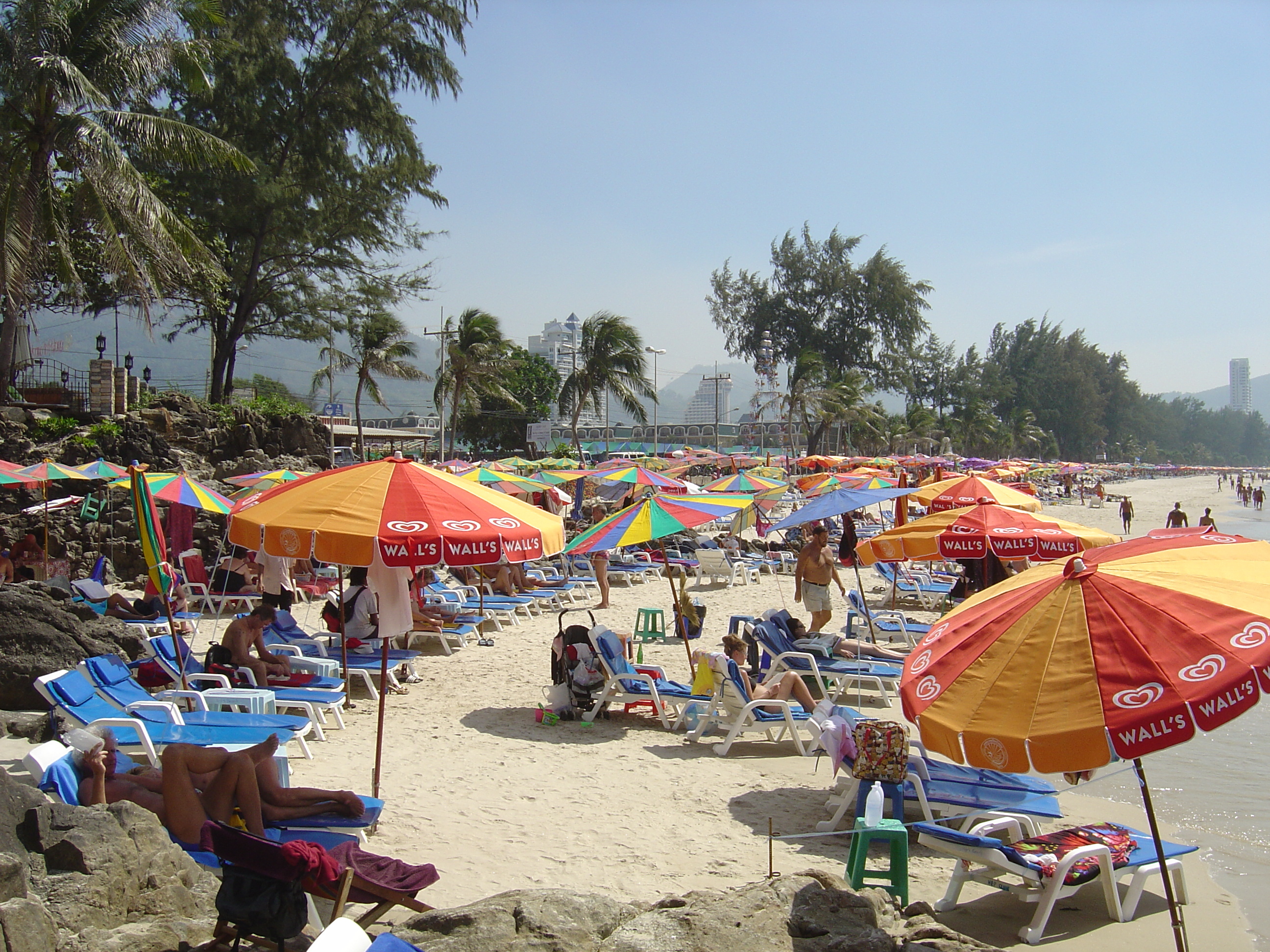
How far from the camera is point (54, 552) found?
52.4 feet

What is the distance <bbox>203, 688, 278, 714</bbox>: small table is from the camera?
683 cm

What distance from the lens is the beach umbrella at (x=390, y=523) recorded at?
15.4ft

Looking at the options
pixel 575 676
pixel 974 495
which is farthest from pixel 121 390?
pixel 974 495

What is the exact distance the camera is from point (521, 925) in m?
3.49

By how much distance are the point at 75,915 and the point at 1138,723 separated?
395 cm

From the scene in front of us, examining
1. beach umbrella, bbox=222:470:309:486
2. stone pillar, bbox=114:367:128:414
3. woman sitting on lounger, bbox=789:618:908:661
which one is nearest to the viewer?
woman sitting on lounger, bbox=789:618:908:661

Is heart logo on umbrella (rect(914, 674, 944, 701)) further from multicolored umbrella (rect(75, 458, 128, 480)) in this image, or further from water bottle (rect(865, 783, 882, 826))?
multicolored umbrella (rect(75, 458, 128, 480))

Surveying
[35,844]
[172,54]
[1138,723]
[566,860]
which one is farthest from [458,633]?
[172,54]

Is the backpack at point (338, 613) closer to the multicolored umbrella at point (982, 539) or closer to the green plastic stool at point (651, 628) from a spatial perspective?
the green plastic stool at point (651, 628)

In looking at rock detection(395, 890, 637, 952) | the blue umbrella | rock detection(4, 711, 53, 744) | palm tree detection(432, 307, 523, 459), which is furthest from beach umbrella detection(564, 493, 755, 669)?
palm tree detection(432, 307, 523, 459)

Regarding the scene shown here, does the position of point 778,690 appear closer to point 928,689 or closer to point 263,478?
point 928,689

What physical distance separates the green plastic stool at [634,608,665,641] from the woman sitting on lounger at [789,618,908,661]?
3067 mm

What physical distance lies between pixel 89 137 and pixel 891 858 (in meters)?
18.0

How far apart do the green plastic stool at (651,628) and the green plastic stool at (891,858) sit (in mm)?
7189
